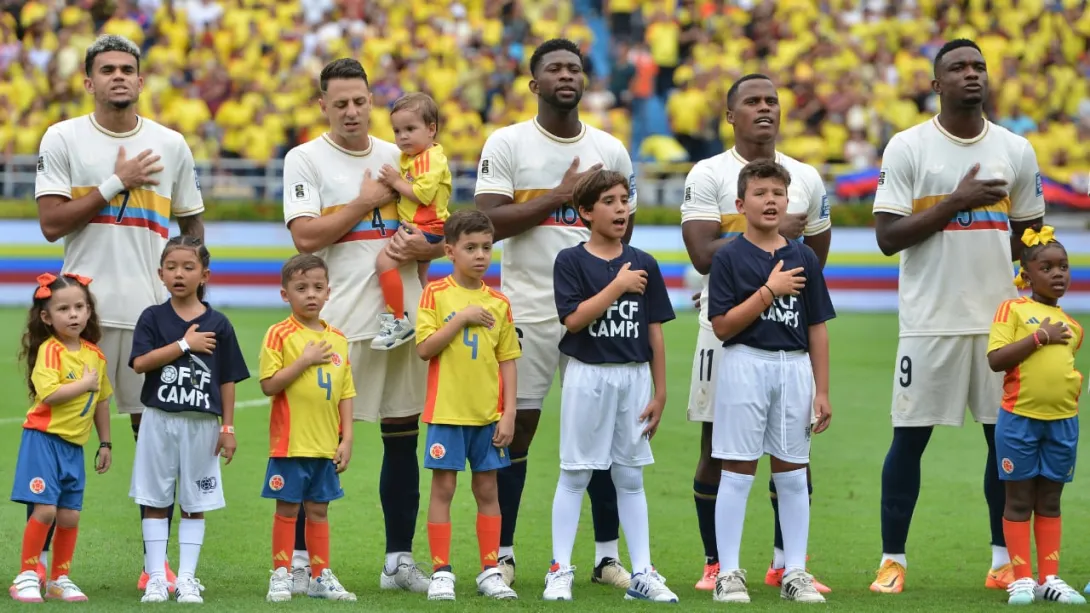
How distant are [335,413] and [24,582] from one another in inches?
57.2

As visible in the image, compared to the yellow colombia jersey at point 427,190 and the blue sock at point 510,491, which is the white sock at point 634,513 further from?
the yellow colombia jersey at point 427,190

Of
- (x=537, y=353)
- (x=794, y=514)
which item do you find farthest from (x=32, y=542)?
(x=794, y=514)

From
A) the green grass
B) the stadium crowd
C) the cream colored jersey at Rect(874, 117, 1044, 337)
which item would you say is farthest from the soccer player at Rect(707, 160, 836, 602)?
the stadium crowd

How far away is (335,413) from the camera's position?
6238mm

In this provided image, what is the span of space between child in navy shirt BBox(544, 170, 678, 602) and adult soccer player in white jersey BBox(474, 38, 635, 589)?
0.52 metres

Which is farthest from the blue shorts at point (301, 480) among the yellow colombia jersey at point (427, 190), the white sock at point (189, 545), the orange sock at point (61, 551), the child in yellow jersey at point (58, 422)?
the yellow colombia jersey at point (427, 190)

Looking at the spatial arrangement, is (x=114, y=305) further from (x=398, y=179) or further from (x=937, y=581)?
(x=937, y=581)

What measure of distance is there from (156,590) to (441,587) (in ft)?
3.87

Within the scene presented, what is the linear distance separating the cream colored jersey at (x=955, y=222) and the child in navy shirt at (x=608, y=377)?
1422 millimetres

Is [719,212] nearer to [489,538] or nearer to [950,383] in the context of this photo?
[950,383]

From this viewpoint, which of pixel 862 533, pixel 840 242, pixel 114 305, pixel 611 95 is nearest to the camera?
pixel 114 305

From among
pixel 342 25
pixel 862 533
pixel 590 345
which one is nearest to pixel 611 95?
pixel 342 25

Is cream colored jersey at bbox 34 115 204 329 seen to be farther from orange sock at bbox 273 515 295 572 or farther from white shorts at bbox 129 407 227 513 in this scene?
orange sock at bbox 273 515 295 572

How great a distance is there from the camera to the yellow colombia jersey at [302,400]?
6137mm
